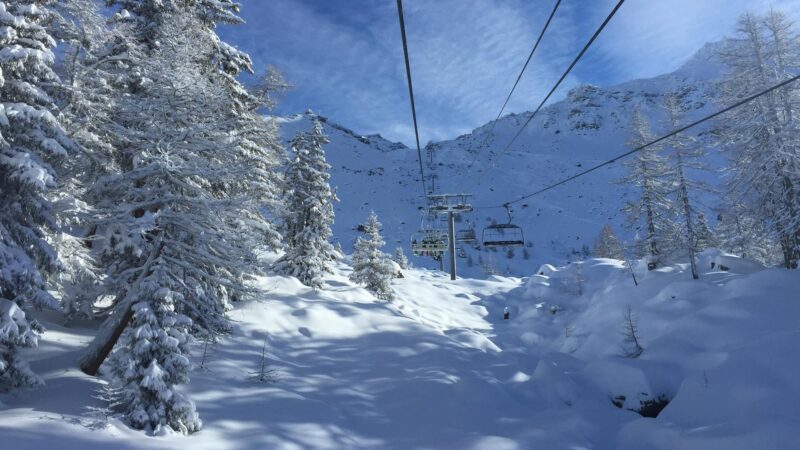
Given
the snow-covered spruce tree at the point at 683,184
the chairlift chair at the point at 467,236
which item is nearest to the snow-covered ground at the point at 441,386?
the snow-covered spruce tree at the point at 683,184

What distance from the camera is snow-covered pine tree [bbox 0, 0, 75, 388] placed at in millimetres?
7098

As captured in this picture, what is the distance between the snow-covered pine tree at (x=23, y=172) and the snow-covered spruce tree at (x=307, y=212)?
15061 millimetres

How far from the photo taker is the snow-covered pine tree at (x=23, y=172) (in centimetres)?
710

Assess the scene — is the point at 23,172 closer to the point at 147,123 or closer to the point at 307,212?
the point at 147,123

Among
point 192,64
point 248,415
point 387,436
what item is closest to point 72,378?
point 248,415

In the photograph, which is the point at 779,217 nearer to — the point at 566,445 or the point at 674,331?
the point at 674,331

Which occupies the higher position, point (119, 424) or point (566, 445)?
point (119, 424)

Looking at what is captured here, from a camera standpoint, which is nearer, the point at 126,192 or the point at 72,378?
the point at 72,378

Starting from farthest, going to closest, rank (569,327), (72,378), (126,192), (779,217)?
(569,327), (779,217), (126,192), (72,378)

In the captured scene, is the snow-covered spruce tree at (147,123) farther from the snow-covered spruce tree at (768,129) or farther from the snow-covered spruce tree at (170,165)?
the snow-covered spruce tree at (768,129)

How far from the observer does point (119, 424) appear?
7.04 meters

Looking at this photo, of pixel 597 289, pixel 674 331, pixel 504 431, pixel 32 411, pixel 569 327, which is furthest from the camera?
pixel 597 289

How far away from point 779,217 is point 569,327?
1431 cm

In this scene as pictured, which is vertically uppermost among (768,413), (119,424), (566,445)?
(119,424)
